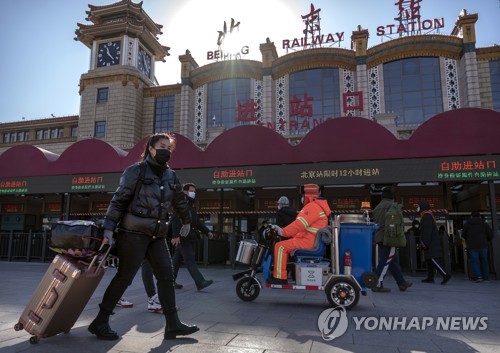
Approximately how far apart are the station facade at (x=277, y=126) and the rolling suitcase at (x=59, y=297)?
781 cm

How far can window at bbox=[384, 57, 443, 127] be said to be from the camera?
72.4 feet

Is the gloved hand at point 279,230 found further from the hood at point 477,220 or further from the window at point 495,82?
the window at point 495,82

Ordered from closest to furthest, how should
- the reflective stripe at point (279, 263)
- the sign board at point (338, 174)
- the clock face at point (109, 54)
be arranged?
the reflective stripe at point (279, 263) < the sign board at point (338, 174) < the clock face at point (109, 54)

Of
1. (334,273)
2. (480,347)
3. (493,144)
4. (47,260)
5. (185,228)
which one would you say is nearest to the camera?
(480,347)

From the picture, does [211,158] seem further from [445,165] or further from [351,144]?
[445,165]

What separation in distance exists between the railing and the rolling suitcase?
35.9ft

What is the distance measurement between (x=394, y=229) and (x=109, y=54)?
1171 inches

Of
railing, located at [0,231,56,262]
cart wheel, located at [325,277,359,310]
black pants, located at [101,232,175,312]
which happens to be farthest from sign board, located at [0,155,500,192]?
black pants, located at [101,232,175,312]

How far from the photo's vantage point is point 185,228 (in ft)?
13.6

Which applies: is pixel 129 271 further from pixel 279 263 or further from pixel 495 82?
pixel 495 82

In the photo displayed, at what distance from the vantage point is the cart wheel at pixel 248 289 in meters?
5.62

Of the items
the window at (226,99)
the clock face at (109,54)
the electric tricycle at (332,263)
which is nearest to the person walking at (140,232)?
the electric tricycle at (332,263)

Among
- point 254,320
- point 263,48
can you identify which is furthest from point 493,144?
point 263,48

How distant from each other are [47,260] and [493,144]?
14611 mm
